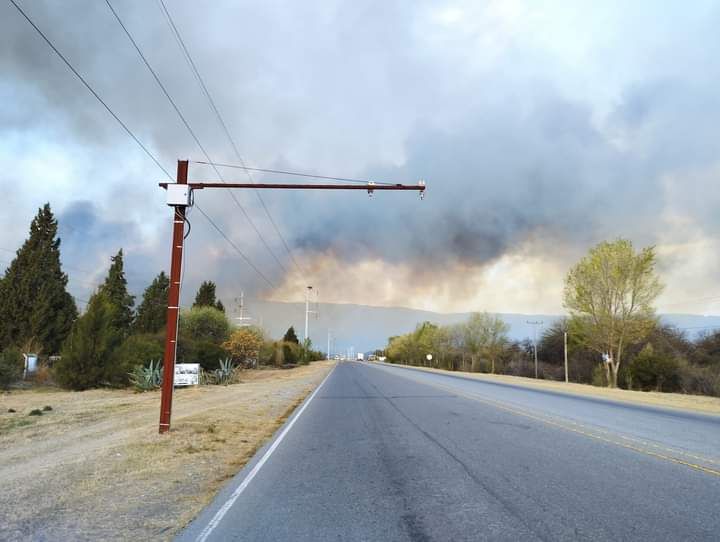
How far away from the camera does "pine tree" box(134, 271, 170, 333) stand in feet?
224

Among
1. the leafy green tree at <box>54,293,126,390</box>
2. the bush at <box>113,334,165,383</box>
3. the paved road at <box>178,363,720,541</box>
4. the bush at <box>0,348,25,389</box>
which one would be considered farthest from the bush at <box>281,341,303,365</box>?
the paved road at <box>178,363,720,541</box>

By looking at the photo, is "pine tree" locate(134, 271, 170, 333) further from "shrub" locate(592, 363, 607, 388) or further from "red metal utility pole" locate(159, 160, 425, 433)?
"red metal utility pole" locate(159, 160, 425, 433)

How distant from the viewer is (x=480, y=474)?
26.3ft

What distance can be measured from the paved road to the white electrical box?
6347 millimetres

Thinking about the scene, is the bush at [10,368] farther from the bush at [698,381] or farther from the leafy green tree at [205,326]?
the bush at [698,381]

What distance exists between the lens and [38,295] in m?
46.8

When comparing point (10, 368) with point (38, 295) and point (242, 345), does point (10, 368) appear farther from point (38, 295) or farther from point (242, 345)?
point (242, 345)

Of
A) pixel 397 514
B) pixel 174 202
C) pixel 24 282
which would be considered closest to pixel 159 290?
pixel 24 282

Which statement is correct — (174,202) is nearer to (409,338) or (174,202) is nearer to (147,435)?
(147,435)

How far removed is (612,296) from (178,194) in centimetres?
3865

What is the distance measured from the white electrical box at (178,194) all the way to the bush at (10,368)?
21564 millimetres

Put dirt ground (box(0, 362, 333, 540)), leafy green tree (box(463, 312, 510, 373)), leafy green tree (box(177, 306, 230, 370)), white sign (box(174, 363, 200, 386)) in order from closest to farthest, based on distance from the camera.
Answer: dirt ground (box(0, 362, 333, 540)), white sign (box(174, 363, 200, 386)), leafy green tree (box(177, 306, 230, 370)), leafy green tree (box(463, 312, 510, 373))

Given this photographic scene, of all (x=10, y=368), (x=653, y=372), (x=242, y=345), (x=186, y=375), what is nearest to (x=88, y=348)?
(x=10, y=368)

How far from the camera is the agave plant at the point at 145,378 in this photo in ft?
97.8
